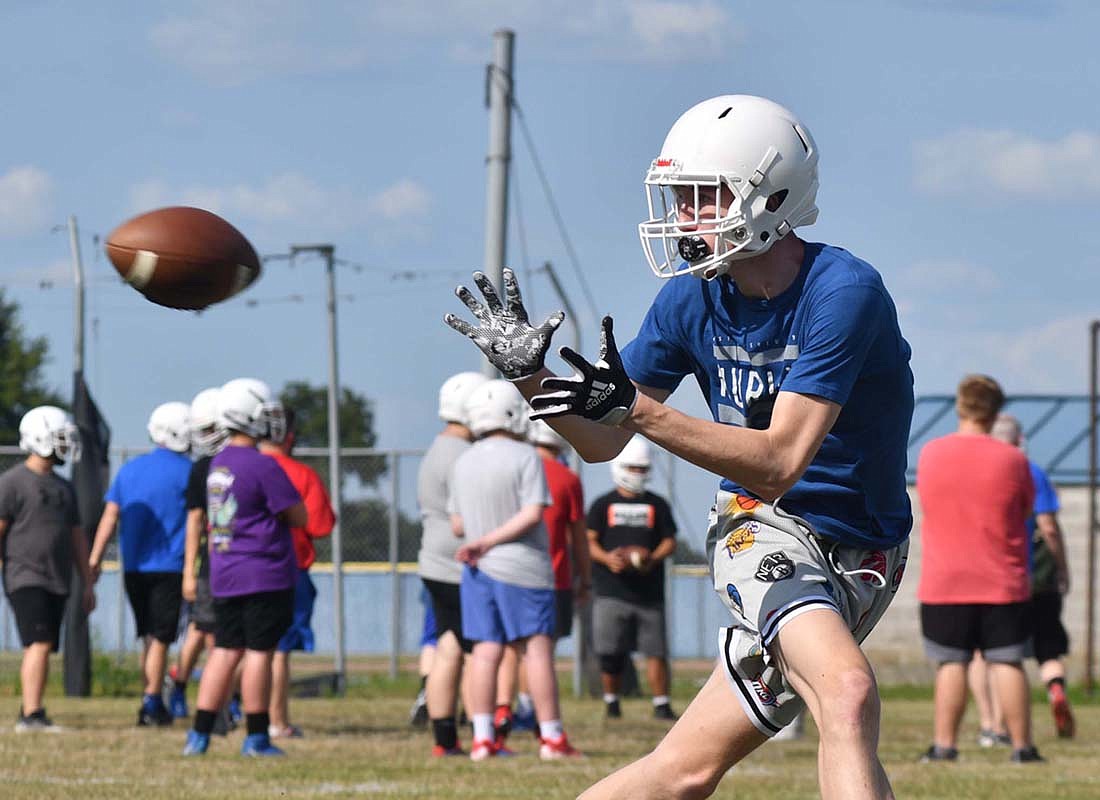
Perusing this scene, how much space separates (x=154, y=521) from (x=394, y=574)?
580cm

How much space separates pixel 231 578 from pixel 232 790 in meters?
1.84

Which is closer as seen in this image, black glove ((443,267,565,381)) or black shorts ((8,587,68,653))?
black glove ((443,267,565,381))

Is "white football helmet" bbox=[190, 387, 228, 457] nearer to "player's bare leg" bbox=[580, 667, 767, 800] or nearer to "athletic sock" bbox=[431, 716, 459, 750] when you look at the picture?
"athletic sock" bbox=[431, 716, 459, 750]

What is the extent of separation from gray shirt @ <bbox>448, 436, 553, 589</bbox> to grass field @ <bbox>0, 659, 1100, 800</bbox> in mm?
912

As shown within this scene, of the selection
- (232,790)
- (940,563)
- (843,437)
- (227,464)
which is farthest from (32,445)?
(843,437)

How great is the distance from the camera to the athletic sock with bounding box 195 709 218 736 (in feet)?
29.1

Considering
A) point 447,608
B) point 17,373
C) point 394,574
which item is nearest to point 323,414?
point 17,373

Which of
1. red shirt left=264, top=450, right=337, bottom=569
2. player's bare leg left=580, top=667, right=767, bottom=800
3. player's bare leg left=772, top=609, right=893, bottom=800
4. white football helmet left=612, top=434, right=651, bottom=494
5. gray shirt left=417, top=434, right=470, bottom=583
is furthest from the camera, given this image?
white football helmet left=612, top=434, right=651, bottom=494

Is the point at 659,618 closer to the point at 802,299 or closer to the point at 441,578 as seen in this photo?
the point at 441,578

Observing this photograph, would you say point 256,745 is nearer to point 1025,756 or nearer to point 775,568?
point 1025,756

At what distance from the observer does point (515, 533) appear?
354 inches

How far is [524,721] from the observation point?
11.3 metres

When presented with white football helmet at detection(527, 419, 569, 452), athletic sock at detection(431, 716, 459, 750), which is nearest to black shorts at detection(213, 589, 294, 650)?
athletic sock at detection(431, 716, 459, 750)

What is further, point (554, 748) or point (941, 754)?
point (941, 754)
